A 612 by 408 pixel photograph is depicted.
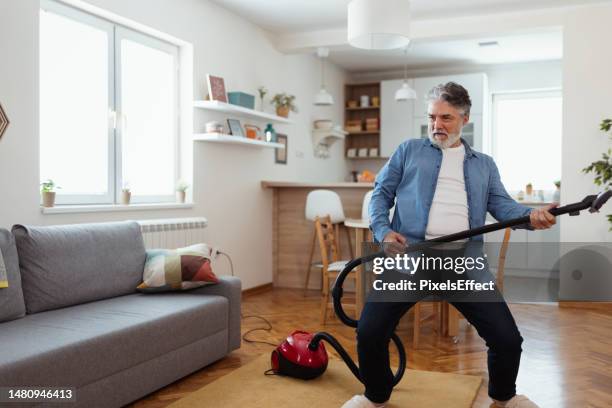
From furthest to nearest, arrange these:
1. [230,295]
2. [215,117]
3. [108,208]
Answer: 1. [215,117]
2. [108,208]
3. [230,295]

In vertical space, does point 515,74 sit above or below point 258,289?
above

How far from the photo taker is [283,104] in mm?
6156

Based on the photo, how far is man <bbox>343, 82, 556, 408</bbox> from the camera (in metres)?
2.32

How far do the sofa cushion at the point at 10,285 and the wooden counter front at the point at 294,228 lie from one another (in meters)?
3.47

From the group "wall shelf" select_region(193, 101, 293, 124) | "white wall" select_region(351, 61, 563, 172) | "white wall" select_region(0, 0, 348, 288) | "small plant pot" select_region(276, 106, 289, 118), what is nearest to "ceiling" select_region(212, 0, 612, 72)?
"white wall" select_region(351, 61, 563, 172)

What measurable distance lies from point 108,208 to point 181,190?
87 centimetres

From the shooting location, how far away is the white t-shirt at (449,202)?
2.38 meters

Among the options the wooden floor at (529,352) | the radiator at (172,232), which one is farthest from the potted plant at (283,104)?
the wooden floor at (529,352)

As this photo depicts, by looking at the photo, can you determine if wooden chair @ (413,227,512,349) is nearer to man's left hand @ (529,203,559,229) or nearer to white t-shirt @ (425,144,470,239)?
white t-shirt @ (425,144,470,239)

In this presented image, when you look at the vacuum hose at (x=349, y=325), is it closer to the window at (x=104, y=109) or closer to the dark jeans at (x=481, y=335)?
the dark jeans at (x=481, y=335)

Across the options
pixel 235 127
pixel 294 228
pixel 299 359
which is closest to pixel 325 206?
pixel 294 228

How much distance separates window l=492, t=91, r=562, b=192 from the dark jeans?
5.96m

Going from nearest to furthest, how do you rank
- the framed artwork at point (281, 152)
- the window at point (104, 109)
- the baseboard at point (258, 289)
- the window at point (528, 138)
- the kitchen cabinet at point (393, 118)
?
the window at point (104, 109) → the baseboard at point (258, 289) → the framed artwork at point (281, 152) → the window at point (528, 138) → the kitchen cabinet at point (393, 118)

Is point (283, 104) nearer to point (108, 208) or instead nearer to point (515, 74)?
point (108, 208)
